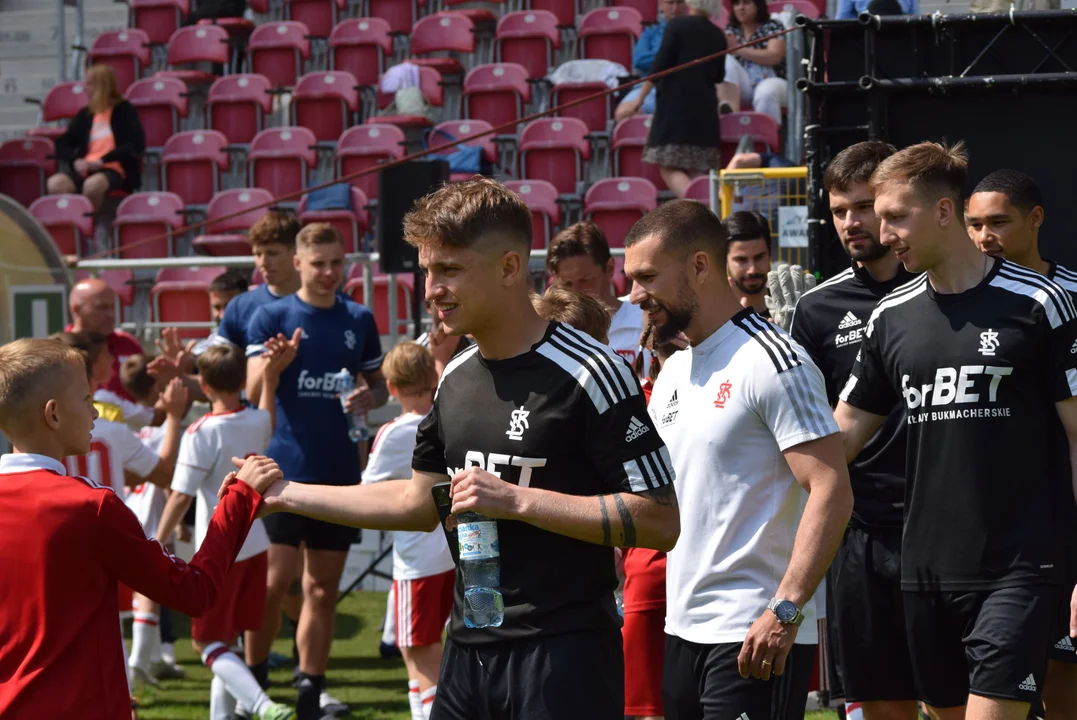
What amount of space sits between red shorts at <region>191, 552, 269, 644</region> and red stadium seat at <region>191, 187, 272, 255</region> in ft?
21.0

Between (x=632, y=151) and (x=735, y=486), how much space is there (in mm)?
9122

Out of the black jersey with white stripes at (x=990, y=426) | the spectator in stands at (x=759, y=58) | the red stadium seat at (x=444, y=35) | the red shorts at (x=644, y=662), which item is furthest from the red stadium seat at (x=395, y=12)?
the black jersey with white stripes at (x=990, y=426)

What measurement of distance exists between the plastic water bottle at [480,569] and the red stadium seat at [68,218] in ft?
37.9

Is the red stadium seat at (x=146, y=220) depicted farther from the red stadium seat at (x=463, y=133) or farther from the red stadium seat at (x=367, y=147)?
the red stadium seat at (x=463, y=133)

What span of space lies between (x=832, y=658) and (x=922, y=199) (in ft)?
5.59

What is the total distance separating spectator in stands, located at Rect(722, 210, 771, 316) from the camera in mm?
5945

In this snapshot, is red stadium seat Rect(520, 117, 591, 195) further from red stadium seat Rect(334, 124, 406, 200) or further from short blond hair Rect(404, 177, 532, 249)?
short blond hair Rect(404, 177, 532, 249)

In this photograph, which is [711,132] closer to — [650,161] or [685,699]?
[650,161]

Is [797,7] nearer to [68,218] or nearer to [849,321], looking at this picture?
[68,218]

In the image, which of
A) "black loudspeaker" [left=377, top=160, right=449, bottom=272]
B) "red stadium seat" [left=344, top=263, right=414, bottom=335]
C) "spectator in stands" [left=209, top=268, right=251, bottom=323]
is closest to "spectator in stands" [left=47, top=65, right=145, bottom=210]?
"red stadium seat" [left=344, top=263, right=414, bottom=335]

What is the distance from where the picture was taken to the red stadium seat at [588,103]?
535 inches

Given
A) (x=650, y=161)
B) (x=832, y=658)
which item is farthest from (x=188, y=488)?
(x=650, y=161)

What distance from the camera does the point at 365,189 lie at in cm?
1416

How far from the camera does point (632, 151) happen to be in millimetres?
12555
